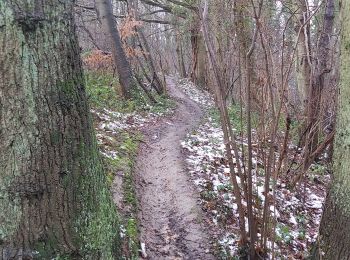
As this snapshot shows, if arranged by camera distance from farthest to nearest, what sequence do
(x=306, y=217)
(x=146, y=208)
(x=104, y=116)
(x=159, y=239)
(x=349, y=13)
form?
(x=104, y=116), (x=306, y=217), (x=146, y=208), (x=159, y=239), (x=349, y=13)

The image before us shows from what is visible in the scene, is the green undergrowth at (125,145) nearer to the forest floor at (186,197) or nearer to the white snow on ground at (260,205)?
the forest floor at (186,197)

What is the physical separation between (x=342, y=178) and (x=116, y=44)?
8794mm

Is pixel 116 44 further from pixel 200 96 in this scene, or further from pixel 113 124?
pixel 200 96

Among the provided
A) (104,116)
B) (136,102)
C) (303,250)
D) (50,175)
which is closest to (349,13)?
(50,175)

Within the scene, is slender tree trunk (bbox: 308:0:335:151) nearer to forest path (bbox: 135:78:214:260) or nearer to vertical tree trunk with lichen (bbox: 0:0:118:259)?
forest path (bbox: 135:78:214:260)

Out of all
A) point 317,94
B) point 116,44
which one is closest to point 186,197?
point 317,94

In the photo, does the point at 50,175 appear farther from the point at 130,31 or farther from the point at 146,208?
the point at 130,31

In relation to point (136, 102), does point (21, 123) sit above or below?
above

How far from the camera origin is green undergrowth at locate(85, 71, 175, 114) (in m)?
10.5

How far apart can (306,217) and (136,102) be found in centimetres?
682

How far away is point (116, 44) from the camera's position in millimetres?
10648

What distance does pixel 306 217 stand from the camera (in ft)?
16.7

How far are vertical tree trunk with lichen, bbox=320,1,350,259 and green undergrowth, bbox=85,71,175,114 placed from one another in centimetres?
721

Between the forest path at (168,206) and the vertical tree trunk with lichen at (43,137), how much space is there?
5.01 ft
